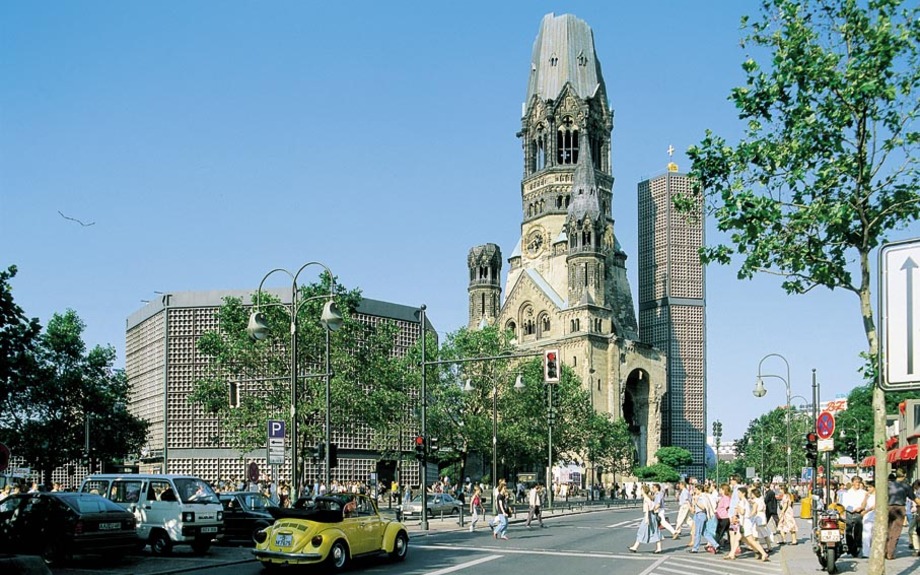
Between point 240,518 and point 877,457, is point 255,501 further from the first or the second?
point 877,457

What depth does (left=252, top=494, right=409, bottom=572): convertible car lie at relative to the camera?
1941cm

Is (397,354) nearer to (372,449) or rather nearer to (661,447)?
(372,449)

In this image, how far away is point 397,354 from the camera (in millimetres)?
77875

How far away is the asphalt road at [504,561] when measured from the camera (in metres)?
20.4

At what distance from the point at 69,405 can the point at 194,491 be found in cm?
A: 4109

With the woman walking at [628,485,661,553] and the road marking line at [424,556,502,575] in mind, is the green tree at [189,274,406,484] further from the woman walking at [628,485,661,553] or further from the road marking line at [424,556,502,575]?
the road marking line at [424,556,502,575]

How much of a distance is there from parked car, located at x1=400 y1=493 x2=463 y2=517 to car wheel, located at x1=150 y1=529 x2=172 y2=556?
22.6m

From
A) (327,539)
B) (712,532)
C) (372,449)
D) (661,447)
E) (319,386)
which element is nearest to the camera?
(327,539)

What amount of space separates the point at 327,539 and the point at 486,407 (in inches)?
1937

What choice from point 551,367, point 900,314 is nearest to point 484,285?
point 551,367

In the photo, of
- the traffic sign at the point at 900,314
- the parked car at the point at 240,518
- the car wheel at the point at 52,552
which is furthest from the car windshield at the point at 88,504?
the traffic sign at the point at 900,314

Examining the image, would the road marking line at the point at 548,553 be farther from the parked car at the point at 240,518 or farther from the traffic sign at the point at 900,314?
the traffic sign at the point at 900,314

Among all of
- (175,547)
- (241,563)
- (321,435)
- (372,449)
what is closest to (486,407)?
(372,449)

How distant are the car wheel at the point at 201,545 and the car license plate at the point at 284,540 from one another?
569cm
